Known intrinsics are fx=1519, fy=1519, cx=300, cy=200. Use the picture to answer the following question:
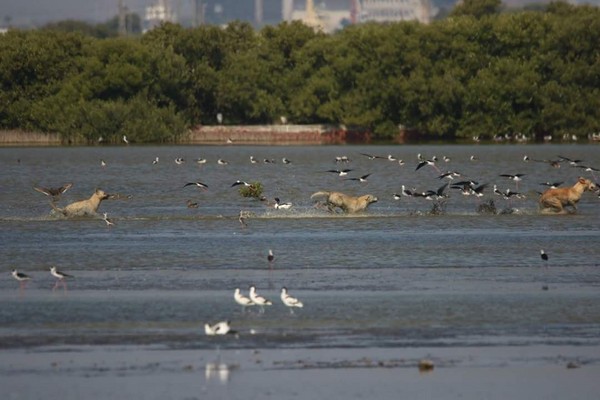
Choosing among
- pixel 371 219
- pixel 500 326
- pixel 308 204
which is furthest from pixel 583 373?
pixel 308 204

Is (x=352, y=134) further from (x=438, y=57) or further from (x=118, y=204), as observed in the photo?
(x=118, y=204)

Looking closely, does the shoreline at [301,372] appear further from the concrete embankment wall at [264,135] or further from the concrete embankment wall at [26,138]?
the concrete embankment wall at [264,135]

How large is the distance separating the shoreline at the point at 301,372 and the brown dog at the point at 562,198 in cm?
1533

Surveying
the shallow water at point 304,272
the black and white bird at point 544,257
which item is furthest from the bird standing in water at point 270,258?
the black and white bird at point 544,257

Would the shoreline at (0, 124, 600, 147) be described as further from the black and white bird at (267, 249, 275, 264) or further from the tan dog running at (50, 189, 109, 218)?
the black and white bird at (267, 249, 275, 264)

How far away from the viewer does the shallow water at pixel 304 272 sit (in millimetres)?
15297

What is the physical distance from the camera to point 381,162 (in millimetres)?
57094

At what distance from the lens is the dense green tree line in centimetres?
8050

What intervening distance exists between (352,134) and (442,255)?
6489cm

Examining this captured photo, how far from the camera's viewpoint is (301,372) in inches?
518

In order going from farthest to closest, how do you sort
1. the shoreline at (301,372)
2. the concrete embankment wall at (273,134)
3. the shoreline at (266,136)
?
the concrete embankment wall at (273,134)
the shoreline at (266,136)
the shoreline at (301,372)

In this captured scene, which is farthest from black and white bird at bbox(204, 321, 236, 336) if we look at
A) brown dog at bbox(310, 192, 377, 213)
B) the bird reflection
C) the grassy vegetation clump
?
the grassy vegetation clump

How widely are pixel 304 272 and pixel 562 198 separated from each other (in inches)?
414

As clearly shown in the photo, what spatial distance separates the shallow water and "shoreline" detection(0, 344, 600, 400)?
1.65ft
